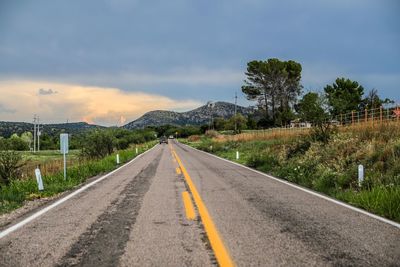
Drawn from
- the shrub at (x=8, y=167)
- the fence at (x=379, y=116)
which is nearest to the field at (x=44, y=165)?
the shrub at (x=8, y=167)

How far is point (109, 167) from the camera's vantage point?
22328 mm

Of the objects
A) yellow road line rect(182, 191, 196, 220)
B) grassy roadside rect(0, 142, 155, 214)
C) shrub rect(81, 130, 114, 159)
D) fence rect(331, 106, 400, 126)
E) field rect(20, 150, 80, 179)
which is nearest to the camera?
yellow road line rect(182, 191, 196, 220)

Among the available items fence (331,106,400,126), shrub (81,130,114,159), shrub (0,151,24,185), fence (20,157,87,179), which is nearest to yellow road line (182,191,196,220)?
shrub (0,151,24,185)

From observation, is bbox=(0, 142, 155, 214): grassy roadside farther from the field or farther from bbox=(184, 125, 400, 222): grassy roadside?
bbox=(184, 125, 400, 222): grassy roadside

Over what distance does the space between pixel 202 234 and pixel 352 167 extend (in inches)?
322

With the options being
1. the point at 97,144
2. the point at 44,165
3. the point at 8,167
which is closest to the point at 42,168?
the point at 44,165

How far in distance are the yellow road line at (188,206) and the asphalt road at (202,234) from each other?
68mm

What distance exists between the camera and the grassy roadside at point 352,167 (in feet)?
29.7

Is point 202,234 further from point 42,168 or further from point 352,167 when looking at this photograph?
point 42,168

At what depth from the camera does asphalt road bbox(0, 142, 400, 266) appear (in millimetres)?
5090

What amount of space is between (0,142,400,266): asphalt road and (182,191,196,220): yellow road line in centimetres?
7

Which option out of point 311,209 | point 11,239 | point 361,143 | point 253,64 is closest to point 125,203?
point 11,239

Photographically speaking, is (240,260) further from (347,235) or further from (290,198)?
(290,198)

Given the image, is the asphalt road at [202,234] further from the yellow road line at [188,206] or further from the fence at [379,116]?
the fence at [379,116]
